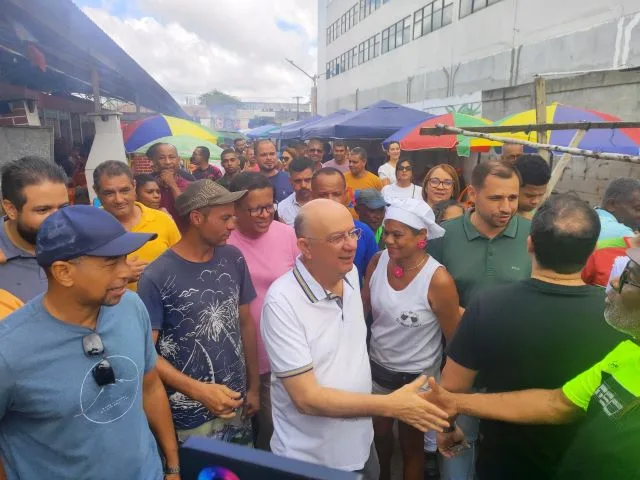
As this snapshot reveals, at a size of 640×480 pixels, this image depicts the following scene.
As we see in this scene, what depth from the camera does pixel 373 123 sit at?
10.7 metres

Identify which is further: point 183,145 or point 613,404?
point 183,145

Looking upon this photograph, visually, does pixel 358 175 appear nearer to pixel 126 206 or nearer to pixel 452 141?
pixel 452 141

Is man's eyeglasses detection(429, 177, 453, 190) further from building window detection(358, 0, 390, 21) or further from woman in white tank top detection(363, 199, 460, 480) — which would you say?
building window detection(358, 0, 390, 21)

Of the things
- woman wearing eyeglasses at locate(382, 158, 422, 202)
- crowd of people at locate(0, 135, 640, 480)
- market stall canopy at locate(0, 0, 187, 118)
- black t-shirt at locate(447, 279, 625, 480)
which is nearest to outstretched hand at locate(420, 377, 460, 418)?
crowd of people at locate(0, 135, 640, 480)

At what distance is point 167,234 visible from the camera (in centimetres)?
318

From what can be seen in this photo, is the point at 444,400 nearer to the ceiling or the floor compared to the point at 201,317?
nearer to the floor

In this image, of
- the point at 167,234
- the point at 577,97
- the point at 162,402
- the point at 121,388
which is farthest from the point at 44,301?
the point at 577,97

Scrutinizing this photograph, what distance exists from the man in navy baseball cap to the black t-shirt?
1.42 m

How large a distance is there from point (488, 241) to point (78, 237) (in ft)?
7.50

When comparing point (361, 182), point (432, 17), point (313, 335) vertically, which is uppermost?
point (432, 17)

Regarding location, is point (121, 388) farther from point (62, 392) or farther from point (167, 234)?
point (167, 234)

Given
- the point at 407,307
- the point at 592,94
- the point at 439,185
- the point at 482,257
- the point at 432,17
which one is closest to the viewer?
the point at 407,307

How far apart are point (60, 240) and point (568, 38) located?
1569cm

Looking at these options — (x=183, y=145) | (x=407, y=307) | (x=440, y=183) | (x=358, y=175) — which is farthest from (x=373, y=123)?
(x=407, y=307)
